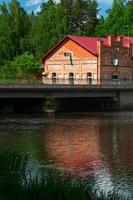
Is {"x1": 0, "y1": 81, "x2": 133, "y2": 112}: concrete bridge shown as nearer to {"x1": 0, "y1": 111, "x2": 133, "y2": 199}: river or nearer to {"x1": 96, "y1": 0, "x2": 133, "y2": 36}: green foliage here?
{"x1": 0, "y1": 111, "x2": 133, "y2": 199}: river

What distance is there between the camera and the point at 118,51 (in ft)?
336

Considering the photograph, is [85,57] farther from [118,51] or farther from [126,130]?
[126,130]

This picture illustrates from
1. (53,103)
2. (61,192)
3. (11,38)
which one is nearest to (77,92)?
(53,103)

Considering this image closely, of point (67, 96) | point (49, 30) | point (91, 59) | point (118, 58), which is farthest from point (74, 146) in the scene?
point (49, 30)

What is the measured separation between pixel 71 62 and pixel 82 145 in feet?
208

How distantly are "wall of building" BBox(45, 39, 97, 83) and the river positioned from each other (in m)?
35.5

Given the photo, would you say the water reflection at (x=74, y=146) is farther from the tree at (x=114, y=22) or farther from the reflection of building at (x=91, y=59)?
the tree at (x=114, y=22)

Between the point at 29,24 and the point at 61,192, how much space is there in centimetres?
11403

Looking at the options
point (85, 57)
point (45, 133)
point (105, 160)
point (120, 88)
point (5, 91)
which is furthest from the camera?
point (85, 57)

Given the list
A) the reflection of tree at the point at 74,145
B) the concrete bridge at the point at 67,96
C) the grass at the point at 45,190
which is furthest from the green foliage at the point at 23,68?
the grass at the point at 45,190

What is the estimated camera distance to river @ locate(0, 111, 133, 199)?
1115 inches

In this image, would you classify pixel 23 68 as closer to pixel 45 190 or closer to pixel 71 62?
pixel 71 62

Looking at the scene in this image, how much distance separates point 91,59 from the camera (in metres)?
101

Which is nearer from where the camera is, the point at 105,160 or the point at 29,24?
the point at 105,160
